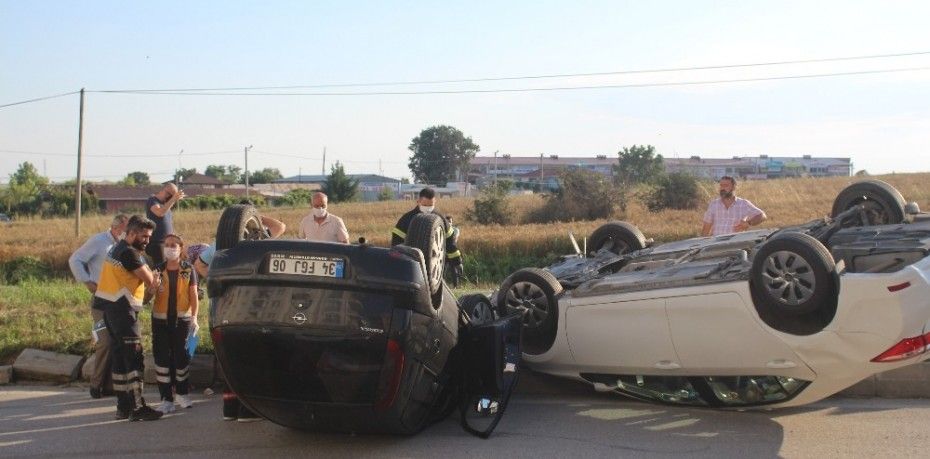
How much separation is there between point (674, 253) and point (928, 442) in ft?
7.89

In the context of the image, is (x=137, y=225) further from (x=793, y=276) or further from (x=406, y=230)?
(x=793, y=276)

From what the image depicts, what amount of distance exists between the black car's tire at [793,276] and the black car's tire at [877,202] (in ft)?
7.50

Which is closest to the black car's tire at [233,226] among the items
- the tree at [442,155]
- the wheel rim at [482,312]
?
the wheel rim at [482,312]

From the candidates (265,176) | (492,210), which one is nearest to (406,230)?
(492,210)

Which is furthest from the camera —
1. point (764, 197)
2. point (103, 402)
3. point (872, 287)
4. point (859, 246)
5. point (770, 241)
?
point (764, 197)

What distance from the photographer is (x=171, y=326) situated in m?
7.90

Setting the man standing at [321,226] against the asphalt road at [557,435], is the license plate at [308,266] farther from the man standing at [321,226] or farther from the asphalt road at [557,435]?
the man standing at [321,226]

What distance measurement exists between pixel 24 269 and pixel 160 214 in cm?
1560

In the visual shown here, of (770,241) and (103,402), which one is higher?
(770,241)

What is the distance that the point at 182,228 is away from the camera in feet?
120

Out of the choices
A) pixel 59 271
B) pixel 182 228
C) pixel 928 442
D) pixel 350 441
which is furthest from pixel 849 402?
pixel 182 228

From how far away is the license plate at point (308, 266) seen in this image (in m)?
5.59

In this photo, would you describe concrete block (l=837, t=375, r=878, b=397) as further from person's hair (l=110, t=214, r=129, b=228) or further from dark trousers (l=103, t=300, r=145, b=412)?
person's hair (l=110, t=214, r=129, b=228)

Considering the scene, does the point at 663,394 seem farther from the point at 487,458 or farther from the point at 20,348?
the point at 20,348
